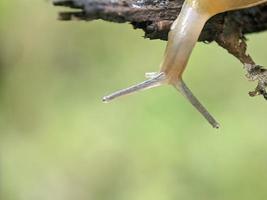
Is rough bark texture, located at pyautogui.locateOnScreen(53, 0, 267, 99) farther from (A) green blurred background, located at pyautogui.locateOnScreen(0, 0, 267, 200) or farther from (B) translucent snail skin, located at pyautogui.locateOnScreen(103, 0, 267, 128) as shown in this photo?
(A) green blurred background, located at pyautogui.locateOnScreen(0, 0, 267, 200)

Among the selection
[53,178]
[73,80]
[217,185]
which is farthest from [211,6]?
[73,80]

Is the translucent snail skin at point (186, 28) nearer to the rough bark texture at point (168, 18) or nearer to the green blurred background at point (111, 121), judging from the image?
the rough bark texture at point (168, 18)

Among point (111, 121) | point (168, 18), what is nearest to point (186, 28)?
point (168, 18)

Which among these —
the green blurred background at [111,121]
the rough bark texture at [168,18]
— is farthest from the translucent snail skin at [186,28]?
the green blurred background at [111,121]

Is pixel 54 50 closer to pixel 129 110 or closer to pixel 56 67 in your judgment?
pixel 56 67

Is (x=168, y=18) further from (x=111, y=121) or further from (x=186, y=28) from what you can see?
(x=111, y=121)

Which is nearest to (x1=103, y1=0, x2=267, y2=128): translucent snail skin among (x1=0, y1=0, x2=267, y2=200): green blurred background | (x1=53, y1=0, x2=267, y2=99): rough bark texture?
(x1=53, y1=0, x2=267, y2=99): rough bark texture
